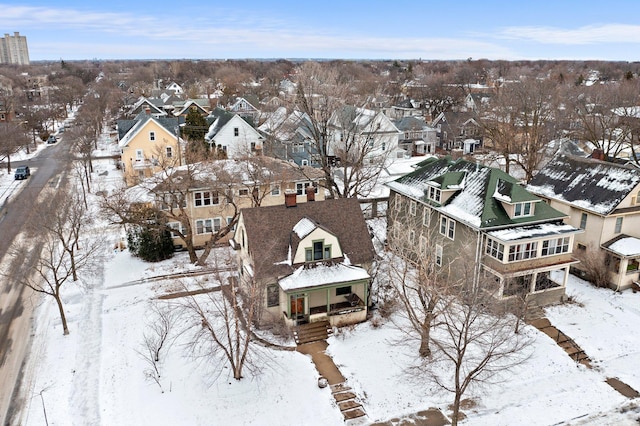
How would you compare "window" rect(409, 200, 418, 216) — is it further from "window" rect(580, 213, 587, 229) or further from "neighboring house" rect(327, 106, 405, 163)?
"window" rect(580, 213, 587, 229)

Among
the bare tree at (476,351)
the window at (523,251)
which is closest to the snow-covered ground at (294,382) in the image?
the bare tree at (476,351)

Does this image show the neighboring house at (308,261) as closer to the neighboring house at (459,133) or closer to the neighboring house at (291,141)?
the neighboring house at (291,141)

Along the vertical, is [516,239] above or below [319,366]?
above

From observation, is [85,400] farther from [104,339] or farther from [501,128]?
[501,128]

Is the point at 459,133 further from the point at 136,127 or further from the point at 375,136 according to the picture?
the point at 136,127

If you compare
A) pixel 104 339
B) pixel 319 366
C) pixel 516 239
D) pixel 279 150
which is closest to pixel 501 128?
pixel 279 150

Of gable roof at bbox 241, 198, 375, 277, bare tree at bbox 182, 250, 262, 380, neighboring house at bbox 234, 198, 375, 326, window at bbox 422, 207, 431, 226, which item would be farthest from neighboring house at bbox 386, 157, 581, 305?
bare tree at bbox 182, 250, 262, 380
